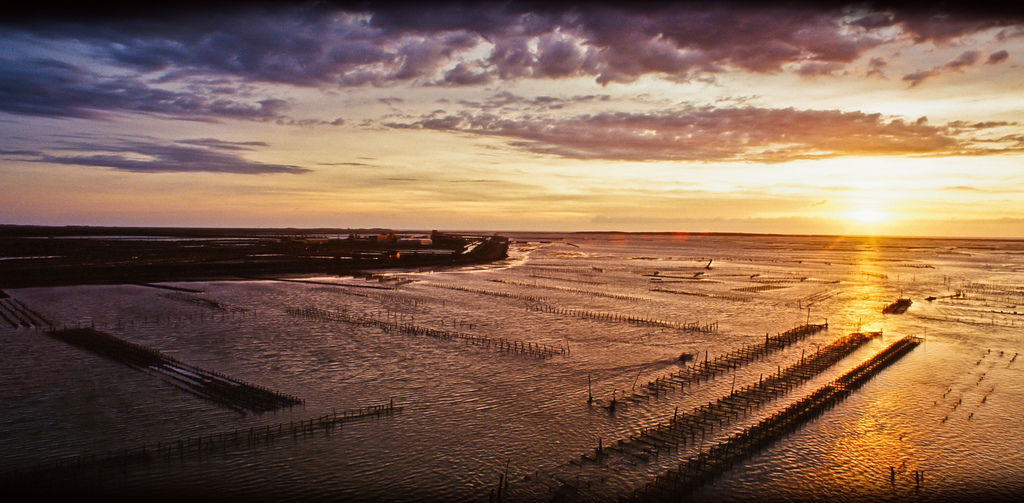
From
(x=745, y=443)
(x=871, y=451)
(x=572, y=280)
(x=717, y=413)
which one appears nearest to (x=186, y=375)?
(x=717, y=413)

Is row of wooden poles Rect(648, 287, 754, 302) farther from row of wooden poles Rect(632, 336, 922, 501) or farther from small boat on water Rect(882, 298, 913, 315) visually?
row of wooden poles Rect(632, 336, 922, 501)

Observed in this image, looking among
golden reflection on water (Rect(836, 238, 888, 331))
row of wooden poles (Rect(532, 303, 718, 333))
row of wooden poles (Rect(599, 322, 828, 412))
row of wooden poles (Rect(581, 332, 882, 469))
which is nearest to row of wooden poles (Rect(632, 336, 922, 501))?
row of wooden poles (Rect(581, 332, 882, 469))

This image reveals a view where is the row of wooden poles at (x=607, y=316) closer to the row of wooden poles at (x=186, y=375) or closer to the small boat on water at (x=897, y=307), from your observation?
the small boat on water at (x=897, y=307)

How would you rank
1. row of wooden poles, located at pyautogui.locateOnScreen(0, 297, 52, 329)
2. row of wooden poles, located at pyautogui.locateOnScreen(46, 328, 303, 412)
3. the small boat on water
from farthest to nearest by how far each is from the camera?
the small boat on water → row of wooden poles, located at pyautogui.locateOnScreen(0, 297, 52, 329) → row of wooden poles, located at pyautogui.locateOnScreen(46, 328, 303, 412)

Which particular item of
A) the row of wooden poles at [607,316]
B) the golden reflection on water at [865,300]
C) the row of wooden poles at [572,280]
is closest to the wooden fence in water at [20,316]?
the row of wooden poles at [607,316]

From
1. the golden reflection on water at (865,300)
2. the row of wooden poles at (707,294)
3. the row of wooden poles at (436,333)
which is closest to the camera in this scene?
the row of wooden poles at (436,333)

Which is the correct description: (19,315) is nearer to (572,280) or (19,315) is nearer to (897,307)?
(572,280)
